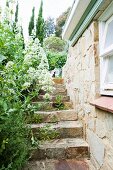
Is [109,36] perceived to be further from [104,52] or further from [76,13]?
[76,13]

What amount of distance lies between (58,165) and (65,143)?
0.40m

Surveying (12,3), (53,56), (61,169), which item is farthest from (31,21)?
(61,169)

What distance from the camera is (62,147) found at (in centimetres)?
313

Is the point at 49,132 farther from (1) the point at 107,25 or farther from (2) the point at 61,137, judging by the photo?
(1) the point at 107,25

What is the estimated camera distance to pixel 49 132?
346cm

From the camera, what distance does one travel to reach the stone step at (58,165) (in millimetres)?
2846

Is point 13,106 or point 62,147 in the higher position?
point 13,106

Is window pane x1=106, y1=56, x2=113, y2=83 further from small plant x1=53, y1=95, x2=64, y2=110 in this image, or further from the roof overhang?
small plant x1=53, y1=95, x2=64, y2=110

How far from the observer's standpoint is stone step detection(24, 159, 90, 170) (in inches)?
112

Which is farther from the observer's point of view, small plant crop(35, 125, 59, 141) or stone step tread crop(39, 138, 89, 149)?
small plant crop(35, 125, 59, 141)

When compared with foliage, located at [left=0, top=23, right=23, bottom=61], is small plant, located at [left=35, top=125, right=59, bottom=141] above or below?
below

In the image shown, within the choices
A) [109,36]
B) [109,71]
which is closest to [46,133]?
[109,71]

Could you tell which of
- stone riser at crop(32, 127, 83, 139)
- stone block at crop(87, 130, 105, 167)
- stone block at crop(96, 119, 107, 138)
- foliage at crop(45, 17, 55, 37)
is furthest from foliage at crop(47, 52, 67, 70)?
foliage at crop(45, 17, 55, 37)

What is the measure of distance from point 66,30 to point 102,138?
216 cm
